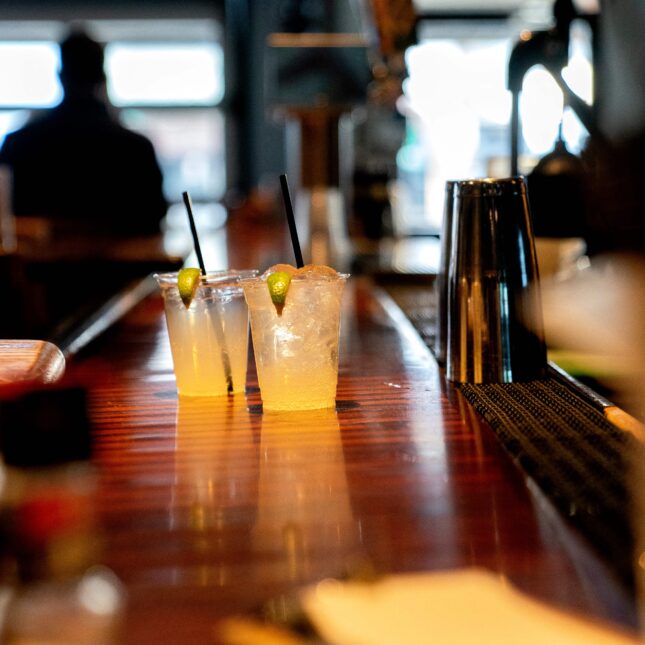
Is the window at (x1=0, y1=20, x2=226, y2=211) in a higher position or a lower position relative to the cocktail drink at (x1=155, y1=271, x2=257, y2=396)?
higher

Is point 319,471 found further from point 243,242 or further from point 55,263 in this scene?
point 243,242

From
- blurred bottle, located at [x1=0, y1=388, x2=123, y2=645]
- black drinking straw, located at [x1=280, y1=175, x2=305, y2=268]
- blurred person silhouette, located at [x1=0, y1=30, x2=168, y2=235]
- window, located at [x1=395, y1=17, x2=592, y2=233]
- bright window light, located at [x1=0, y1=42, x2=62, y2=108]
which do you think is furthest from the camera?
window, located at [x1=395, y1=17, x2=592, y2=233]

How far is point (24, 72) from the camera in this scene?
8.77 m

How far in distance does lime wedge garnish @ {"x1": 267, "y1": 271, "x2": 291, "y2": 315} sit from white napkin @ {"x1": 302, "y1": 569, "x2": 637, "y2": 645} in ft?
1.64

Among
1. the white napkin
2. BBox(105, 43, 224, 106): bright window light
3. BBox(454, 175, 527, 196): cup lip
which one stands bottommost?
the white napkin

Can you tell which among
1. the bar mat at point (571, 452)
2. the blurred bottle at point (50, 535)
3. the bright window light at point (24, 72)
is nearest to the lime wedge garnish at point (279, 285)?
the bar mat at point (571, 452)

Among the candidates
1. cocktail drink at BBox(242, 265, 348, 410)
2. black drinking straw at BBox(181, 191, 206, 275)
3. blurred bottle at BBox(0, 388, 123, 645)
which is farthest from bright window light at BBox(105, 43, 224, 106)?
blurred bottle at BBox(0, 388, 123, 645)

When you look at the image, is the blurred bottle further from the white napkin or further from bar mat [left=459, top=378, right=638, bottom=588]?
bar mat [left=459, top=378, right=638, bottom=588]

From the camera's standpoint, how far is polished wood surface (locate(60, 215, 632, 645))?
0.65 metres

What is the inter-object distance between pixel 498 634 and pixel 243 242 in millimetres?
3443

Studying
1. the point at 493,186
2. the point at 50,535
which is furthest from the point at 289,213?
the point at 50,535

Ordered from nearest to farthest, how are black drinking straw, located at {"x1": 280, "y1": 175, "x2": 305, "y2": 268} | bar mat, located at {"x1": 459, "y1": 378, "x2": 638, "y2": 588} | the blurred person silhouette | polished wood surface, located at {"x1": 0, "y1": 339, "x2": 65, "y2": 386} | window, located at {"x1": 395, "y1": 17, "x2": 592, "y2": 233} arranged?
bar mat, located at {"x1": 459, "y1": 378, "x2": 638, "y2": 588}
polished wood surface, located at {"x1": 0, "y1": 339, "x2": 65, "y2": 386}
black drinking straw, located at {"x1": 280, "y1": 175, "x2": 305, "y2": 268}
the blurred person silhouette
window, located at {"x1": 395, "y1": 17, "x2": 592, "y2": 233}

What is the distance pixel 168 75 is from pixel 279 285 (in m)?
8.09

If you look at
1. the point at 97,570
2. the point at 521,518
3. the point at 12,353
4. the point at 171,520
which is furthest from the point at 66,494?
the point at 12,353
